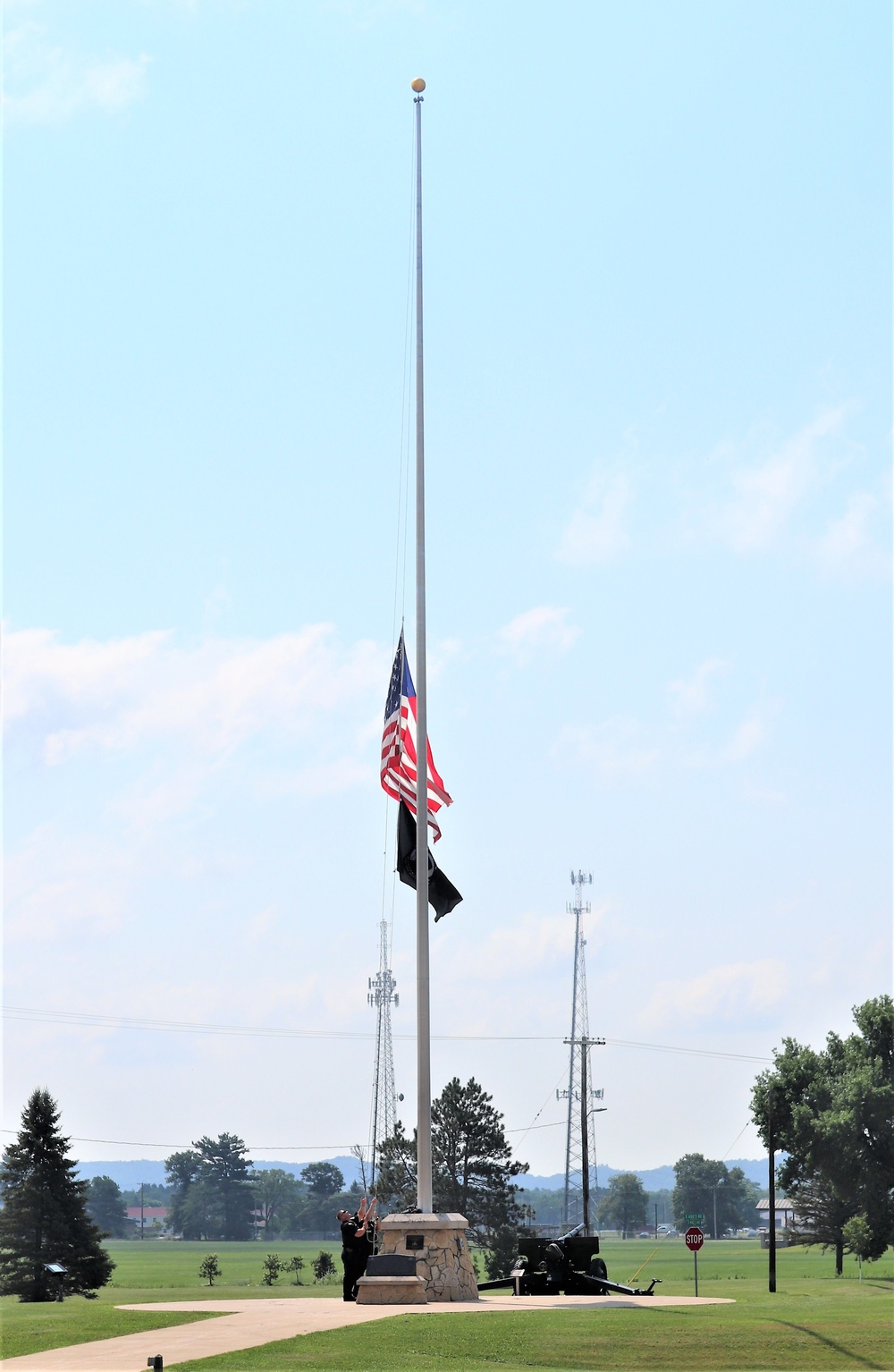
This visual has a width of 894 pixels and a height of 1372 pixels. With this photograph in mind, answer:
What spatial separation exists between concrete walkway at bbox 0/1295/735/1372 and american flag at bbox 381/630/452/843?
7.85 m

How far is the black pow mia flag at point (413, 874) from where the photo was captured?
85.3 feet

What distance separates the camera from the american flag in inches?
1017

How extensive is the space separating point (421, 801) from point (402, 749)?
3.56 ft

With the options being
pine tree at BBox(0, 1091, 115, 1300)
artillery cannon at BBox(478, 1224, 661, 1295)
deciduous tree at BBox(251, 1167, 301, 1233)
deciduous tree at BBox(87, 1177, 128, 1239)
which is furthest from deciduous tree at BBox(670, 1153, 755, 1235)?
artillery cannon at BBox(478, 1224, 661, 1295)

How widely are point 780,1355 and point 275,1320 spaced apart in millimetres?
6662

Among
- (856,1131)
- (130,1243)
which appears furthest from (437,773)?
(130,1243)

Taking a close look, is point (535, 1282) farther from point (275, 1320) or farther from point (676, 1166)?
point (676, 1166)

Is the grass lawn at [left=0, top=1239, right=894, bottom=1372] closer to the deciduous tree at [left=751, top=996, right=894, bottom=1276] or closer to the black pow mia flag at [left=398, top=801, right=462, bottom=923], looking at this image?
the black pow mia flag at [left=398, top=801, right=462, bottom=923]

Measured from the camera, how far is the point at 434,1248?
73.6 ft

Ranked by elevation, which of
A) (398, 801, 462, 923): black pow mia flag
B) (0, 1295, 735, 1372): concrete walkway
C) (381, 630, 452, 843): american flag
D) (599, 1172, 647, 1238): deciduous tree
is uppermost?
(381, 630, 452, 843): american flag

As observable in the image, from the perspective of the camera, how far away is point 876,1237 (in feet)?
209

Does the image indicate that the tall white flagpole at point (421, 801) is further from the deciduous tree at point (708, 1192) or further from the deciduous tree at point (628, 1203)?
the deciduous tree at point (628, 1203)

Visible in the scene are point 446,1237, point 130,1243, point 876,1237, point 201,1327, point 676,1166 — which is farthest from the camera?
point 676,1166

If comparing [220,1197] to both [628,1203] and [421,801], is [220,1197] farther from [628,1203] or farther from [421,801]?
[421,801]
